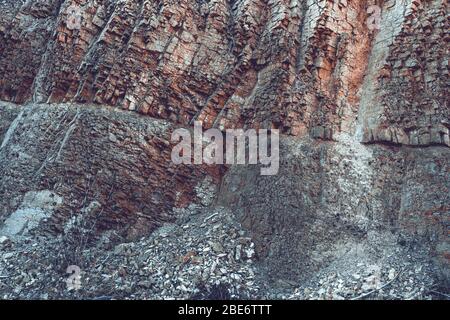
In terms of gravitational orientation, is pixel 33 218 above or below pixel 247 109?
below

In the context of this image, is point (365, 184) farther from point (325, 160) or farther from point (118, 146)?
point (118, 146)

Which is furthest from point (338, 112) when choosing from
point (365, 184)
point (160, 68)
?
point (160, 68)

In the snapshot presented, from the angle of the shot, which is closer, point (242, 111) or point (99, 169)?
point (99, 169)

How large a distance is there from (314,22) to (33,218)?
360 inches

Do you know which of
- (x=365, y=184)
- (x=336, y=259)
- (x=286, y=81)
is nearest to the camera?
(x=336, y=259)

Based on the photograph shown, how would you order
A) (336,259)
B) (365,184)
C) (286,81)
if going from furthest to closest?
(286,81)
(365,184)
(336,259)

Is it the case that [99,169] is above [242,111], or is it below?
below

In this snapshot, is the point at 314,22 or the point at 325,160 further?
the point at 314,22

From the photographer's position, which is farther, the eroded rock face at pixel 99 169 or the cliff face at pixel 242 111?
the eroded rock face at pixel 99 169

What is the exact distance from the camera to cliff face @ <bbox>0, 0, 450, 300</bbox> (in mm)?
10039

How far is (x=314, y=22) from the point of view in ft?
37.3

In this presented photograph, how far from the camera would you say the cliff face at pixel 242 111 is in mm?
10039

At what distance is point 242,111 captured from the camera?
37.1 ft

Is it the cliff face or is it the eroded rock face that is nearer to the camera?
the cliff face
